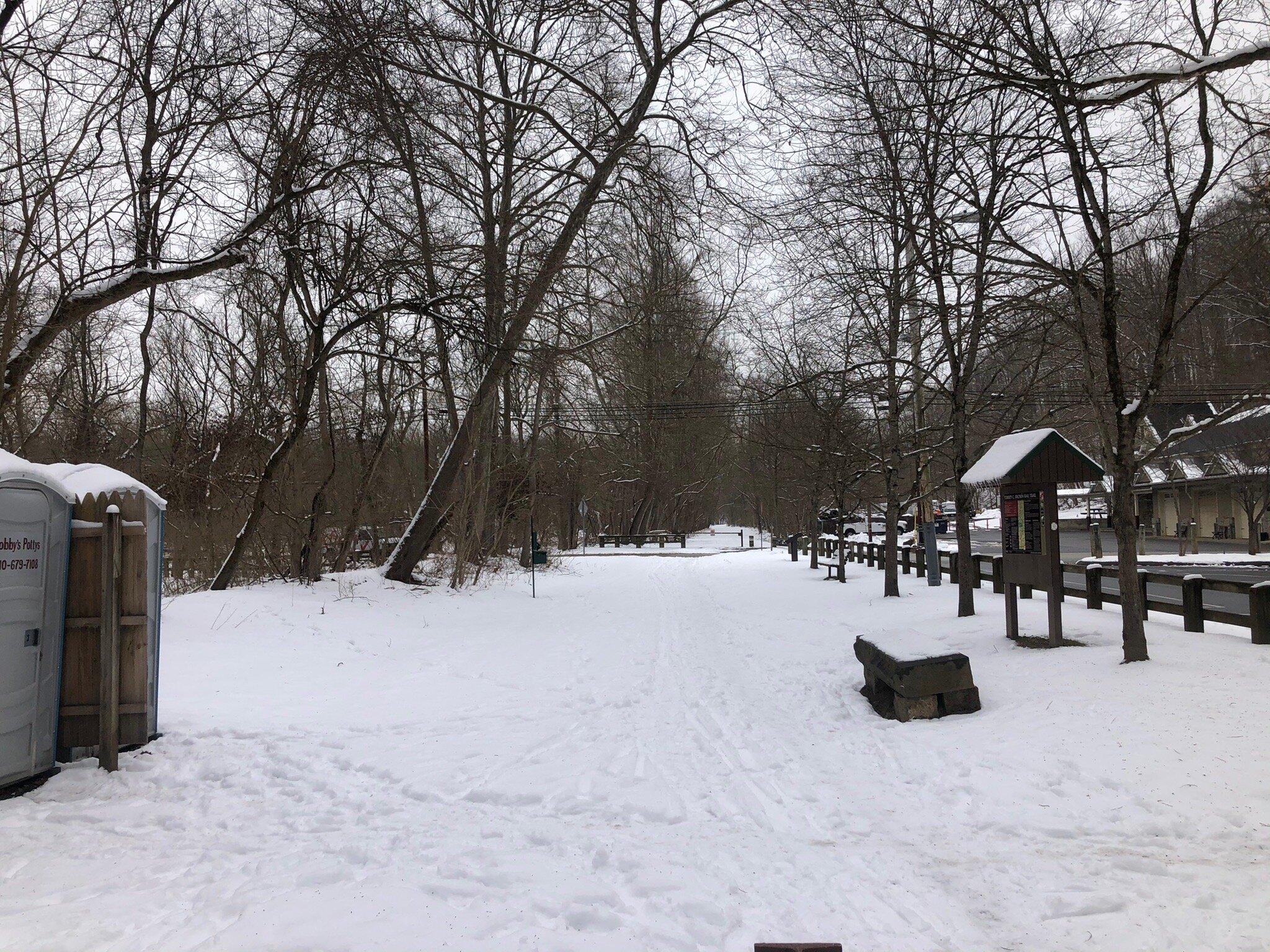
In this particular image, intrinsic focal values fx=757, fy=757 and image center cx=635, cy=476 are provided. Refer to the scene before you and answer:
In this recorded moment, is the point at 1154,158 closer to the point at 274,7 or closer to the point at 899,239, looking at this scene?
the point at 899,239

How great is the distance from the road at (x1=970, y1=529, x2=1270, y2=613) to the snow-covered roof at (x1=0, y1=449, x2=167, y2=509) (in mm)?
11835

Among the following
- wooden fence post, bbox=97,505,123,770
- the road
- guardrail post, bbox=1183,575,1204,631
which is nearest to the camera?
wooden fence post, bbox=97,505,123,770

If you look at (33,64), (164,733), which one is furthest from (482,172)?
(164,733)

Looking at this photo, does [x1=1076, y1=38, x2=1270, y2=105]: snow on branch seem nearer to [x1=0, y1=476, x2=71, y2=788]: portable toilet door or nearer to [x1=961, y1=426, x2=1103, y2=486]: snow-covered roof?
[x1=961, y1=426, x2=1103, y2=486]: snow-covered roof

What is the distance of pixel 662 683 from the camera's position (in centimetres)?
894

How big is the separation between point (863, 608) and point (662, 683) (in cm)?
695

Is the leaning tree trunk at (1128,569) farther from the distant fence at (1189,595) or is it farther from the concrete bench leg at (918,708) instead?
the concrete bench leg at (918,708)

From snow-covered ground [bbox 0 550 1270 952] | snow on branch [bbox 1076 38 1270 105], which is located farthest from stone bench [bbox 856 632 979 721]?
snow on branch [bbox 1076 38 1270 105]

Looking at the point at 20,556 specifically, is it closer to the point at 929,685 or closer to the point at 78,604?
the point at 78,604

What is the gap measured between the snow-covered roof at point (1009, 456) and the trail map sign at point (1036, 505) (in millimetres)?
11

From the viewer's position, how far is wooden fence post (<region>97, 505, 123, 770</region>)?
17.1 feet

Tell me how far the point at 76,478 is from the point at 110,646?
133 cm

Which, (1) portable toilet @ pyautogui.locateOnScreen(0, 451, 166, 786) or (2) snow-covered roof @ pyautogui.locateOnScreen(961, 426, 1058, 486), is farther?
(2) snow-covered roof @ pyautogui.locateOnScreen(961, 426, 1058, 486)

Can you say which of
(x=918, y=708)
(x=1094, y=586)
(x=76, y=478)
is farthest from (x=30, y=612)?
(x=1094, y=586)
